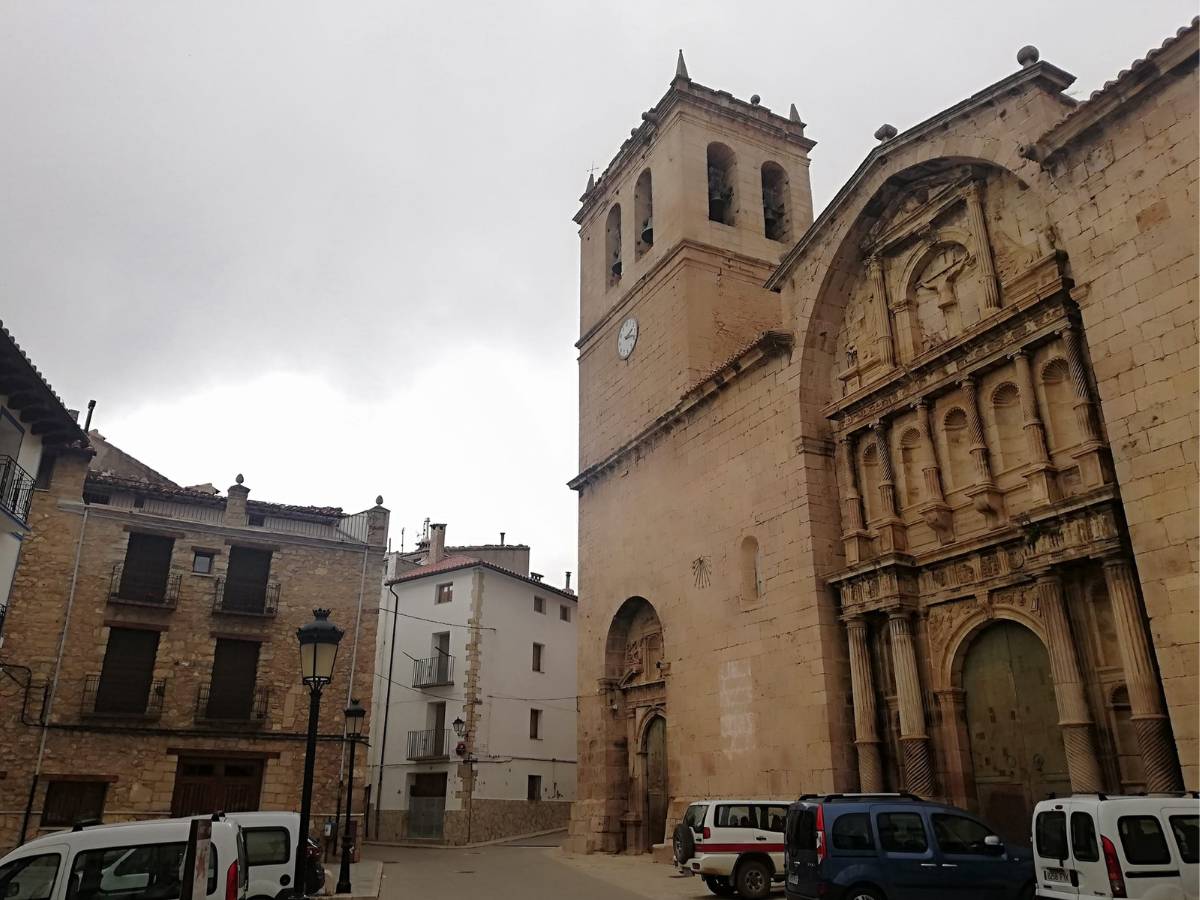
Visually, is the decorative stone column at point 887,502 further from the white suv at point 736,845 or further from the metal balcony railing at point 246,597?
the metal balcony railing at point 246,597

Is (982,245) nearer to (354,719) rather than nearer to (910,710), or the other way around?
(910,710)

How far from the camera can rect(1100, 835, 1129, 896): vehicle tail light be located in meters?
7.16

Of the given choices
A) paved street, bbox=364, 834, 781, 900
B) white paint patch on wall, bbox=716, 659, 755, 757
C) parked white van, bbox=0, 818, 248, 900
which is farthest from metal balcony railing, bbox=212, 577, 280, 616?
parked white van, bbox=0, 818, 248, 900

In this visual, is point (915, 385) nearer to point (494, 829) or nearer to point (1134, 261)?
point (1134, 261)

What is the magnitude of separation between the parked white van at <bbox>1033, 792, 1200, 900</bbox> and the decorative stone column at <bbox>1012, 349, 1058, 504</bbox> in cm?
489

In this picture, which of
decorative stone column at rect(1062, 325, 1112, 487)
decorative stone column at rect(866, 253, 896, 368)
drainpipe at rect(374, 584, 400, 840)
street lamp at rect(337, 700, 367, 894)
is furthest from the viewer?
drainpipe at rect(374, 584, 400, 840)

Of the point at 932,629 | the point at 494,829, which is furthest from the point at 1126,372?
the point at 494,829

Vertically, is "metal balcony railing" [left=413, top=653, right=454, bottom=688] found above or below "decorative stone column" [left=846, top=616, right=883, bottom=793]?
above

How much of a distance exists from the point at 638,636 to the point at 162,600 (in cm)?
1154

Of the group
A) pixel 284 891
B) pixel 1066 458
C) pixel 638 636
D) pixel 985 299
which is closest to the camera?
pixel 284 891

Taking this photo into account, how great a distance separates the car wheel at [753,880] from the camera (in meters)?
12.0

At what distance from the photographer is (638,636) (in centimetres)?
2030

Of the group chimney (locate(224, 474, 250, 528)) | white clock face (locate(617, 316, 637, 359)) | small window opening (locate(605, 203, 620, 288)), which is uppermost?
small window opening (locate(605, 203, 620, 288))

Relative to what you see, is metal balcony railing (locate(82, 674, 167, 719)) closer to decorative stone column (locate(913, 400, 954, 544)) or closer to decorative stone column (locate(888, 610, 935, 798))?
decorative stone column (locate(888, 610, 935, 798))
